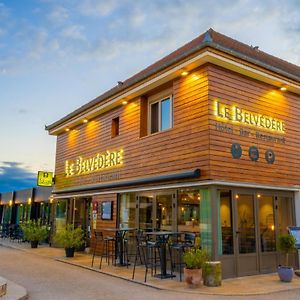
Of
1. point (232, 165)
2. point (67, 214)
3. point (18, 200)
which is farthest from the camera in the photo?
point (18, 200)

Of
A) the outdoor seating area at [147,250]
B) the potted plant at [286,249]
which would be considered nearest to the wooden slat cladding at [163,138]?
the outdoor seating area at [147,250]

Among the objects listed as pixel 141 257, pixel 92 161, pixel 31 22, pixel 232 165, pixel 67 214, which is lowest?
pixel 141 257

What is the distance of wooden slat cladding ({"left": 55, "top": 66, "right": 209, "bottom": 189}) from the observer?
351 inches

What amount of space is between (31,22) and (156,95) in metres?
4.20

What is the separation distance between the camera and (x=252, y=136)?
9.45m

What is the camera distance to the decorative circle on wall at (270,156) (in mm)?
9609

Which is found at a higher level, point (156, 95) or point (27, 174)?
point (27, 174)

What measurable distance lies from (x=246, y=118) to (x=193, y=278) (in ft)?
14.5

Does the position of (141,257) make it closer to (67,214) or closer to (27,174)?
(67,214)

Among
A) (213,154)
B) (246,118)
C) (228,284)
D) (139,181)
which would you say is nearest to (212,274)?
(228,284)

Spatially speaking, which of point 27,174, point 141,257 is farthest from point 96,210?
point 27,174

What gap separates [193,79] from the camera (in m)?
9.34

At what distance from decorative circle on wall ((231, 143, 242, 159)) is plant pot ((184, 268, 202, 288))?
3.05 m

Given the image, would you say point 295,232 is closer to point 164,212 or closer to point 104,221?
point 164,212
